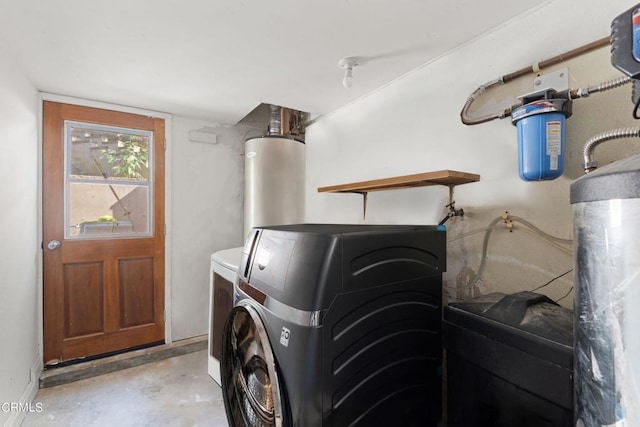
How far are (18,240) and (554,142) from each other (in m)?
2.91

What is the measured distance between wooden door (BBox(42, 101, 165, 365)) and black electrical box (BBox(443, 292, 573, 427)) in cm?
265

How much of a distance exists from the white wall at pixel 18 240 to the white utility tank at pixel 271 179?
153 centimetres

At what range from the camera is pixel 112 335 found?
8.43 feet

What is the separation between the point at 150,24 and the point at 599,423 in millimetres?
2059

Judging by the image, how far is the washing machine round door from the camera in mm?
1021

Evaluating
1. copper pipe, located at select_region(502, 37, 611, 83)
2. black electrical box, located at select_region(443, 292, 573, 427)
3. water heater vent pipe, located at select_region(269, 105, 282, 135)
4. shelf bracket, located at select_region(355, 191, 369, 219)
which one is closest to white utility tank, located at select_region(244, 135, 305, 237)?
water heater vent pipe, located at select_region(269, 105, 282, 135)

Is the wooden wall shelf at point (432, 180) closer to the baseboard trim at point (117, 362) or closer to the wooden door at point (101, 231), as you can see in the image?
the wooden door at point (101, 231)

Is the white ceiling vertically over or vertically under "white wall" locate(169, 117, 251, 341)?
over

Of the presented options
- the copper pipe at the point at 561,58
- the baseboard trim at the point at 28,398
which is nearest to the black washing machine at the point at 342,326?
the copper pipe at the point at 561,58

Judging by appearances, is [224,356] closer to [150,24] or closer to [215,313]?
[215,313]

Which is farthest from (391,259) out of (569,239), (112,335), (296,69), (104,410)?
(112,335)

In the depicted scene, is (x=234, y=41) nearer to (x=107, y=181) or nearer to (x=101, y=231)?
(x=107, y=181)

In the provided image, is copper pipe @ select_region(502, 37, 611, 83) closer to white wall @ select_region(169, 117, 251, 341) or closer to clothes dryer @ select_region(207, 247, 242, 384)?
clothes dryer @ select_region(207, 247, 242, 384)

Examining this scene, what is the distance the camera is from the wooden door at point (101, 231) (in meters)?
2.36
